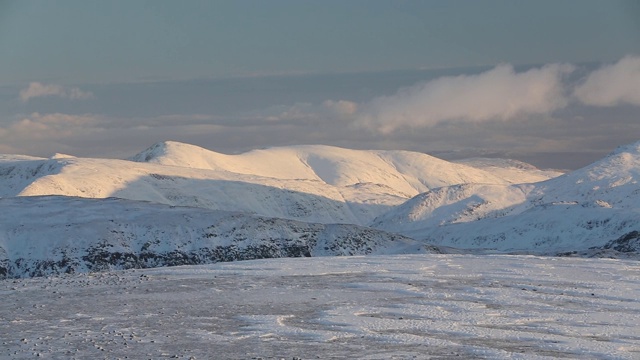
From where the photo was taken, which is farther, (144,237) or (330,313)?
(144,237)

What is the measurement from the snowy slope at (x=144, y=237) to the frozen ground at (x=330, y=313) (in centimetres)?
3646

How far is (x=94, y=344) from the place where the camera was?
2850 cm

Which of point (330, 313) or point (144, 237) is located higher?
point (144, 237)

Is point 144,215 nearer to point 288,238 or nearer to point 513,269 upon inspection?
point 288,238

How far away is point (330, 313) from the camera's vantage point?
3459cm

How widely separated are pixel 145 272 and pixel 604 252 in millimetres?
42786

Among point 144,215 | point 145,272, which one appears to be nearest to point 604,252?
point 145,272

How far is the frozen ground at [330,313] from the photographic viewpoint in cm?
2784

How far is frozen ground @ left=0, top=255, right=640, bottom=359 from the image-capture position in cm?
2784

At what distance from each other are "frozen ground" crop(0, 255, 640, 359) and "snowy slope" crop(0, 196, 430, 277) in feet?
120

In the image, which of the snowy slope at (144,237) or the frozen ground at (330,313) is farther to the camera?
the snowy slope at (144,237)

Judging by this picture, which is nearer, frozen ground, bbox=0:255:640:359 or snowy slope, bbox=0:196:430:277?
frozen ground, bbox=0:255:640:359

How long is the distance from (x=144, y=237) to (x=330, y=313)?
197ft

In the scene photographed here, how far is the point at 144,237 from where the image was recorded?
91562 mm
